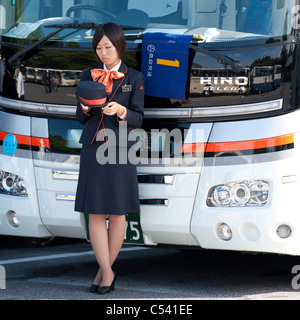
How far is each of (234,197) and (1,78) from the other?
2098mm

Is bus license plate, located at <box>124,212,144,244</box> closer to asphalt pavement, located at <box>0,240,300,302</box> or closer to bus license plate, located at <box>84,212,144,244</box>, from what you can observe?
bus license plate, located at <box>84,212,144,244</box>

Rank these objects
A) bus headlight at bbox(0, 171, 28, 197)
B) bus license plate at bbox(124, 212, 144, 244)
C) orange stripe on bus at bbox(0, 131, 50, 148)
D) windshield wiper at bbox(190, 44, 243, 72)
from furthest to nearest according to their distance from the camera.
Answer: bus headlight at bbox(0, 171, 28, 197)
orange stripe on bus at bbox(0, 131, 50, 148)
bus license plate at bbox(124, 212, 144, 244)
windshield wiper at bbox(190, 44, 243, 72)

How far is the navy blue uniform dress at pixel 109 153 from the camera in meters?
6.85

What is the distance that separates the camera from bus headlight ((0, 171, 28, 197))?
7.34 m

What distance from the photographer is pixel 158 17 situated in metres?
7.16

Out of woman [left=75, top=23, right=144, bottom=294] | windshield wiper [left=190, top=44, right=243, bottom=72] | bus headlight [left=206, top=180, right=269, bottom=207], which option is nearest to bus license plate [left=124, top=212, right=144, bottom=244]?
woman [left=75, top=23, right=144, bottom=294]

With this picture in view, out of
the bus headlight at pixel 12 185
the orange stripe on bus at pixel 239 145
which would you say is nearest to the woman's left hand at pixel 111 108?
the orange stripe on bus at pixel 239 145

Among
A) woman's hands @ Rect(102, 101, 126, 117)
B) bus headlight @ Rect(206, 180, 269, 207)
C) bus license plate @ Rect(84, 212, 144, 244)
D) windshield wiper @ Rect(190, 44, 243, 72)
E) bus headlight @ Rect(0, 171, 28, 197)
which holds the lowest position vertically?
bus license plate @ Rect(84, 212, 144, 244)

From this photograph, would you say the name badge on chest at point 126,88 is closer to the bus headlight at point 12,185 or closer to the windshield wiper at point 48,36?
the windshield wiper at point 48,36

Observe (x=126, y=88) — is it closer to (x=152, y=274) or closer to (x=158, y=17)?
(x=158, y=17)

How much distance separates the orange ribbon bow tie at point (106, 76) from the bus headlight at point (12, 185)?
1.07 meters

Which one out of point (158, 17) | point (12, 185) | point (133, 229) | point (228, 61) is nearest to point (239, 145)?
point (228, 61)

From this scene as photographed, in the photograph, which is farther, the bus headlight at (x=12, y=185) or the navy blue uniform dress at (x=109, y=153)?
the bus headlight at (x=12, y=185)

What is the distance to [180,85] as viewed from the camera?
6.87 m
